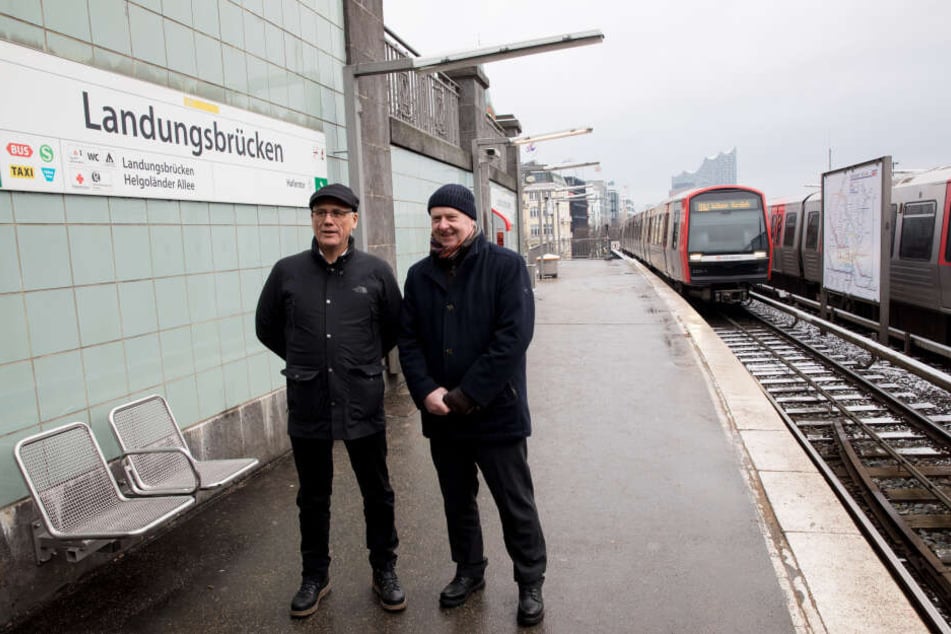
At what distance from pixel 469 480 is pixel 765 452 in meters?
2.90

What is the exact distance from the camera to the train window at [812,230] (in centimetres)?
1823

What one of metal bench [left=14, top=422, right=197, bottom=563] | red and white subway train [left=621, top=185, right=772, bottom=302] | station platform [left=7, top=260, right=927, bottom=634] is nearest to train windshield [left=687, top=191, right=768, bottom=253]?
red and white subway train [left=621, top=185, right=772, bottom=302]

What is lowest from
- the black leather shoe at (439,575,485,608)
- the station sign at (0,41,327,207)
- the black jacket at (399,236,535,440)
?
the black leather shoe at (439,575,485,608)

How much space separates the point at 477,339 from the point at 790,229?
64.8ft

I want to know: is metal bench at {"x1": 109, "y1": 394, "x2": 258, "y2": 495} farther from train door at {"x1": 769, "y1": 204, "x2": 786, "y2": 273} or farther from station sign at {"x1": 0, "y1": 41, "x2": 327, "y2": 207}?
train door at {"x1": 769, "y1": 204, "x2": 786, "y2": 273}

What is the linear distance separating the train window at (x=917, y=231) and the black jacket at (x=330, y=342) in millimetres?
10928

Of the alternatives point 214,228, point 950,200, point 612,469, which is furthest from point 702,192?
point 214,228

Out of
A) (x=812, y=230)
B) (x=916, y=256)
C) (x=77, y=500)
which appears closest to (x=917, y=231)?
(x=916, y=256)

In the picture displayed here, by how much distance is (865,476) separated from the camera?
243 inches

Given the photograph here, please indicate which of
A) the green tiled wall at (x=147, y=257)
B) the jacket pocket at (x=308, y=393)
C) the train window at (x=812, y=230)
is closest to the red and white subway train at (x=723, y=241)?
the train window at (x=812, y=230)

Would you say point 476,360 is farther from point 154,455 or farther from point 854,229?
point 854,229

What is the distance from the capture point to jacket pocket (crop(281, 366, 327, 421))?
3.26m

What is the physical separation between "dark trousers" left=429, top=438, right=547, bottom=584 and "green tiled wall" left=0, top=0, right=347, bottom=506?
6.22 feet

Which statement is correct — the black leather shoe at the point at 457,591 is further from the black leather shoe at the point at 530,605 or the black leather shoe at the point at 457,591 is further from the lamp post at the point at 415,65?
the lamp post at the point at 415,65
